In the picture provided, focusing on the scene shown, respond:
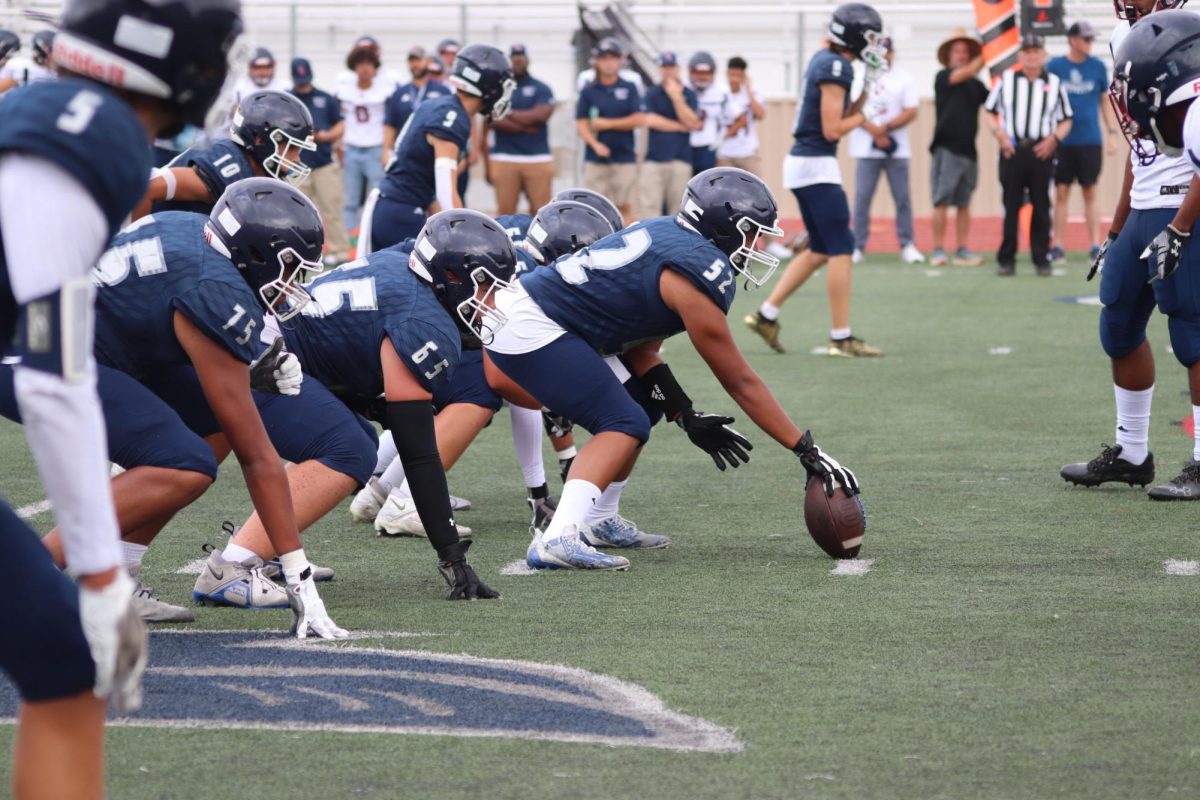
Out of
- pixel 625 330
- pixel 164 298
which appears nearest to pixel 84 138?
pixel 164 298

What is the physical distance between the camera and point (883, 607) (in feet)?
15.0

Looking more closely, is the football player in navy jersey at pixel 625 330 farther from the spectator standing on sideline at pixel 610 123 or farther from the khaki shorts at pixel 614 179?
the khaki shorts at pixel 614 179

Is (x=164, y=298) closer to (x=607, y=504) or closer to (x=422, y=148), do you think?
(x=607, y=504)

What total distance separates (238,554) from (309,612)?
56 cm

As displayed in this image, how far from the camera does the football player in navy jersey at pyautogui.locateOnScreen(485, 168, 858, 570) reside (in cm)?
517

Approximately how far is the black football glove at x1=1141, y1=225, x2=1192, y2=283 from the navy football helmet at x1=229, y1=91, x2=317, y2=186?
305cm

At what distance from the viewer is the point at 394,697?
3703 millimetres

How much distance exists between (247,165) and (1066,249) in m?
14.1

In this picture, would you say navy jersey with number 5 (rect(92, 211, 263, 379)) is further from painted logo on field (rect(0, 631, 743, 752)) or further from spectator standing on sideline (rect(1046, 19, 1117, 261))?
spectator standing on sideline (rect(1046, 19, 1117, 261))

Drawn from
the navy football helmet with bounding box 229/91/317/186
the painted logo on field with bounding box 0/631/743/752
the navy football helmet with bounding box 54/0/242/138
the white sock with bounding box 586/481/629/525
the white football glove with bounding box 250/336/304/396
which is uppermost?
the navy football helmet with bounding box 54/0/242/138

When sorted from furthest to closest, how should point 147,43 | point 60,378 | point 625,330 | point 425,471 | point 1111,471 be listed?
point 1111,471 → point 625,330 → point 425,471 → point 147,43 → point 60,378

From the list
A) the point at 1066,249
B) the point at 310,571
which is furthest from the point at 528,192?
the point at 310,571

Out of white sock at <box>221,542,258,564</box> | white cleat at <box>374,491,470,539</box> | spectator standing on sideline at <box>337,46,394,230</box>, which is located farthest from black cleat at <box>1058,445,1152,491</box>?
spectator standing on sideline at <box>337,46,394,230</box>

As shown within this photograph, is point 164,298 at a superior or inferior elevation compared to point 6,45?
inferior
